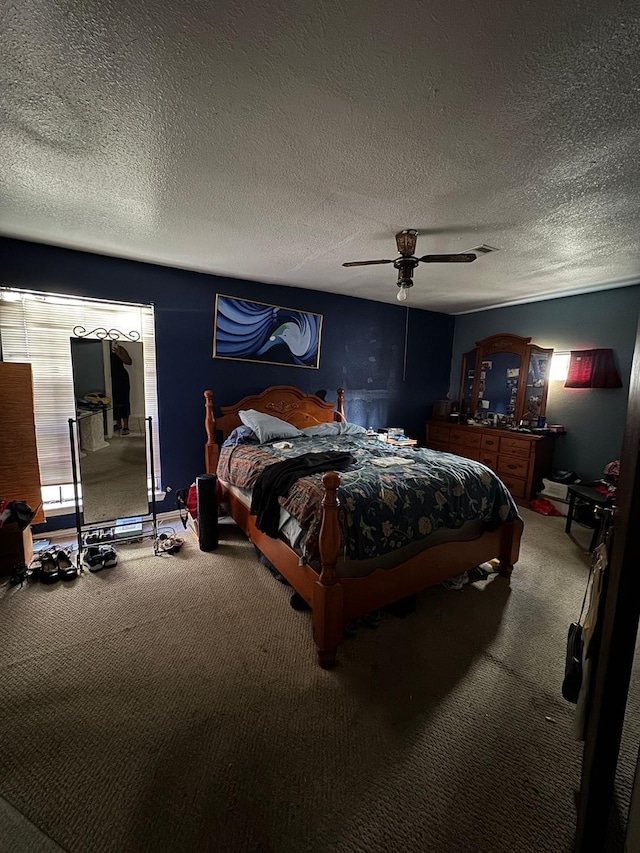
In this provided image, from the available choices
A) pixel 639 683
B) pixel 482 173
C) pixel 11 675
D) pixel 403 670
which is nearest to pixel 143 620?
pixel 11 675

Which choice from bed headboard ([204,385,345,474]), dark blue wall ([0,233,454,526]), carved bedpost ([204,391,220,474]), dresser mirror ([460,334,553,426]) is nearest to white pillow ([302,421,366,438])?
bed headboard ([204,385,345,474])

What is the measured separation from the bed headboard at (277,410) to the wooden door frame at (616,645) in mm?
3295

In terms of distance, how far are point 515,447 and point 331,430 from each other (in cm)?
229

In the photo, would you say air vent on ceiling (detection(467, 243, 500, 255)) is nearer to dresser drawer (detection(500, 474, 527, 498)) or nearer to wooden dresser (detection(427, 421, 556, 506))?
wooden dresser (detection(427, 421, 556, 506))

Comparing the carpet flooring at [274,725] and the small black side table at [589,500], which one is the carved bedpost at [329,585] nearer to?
the carpet flooring at [274,725]

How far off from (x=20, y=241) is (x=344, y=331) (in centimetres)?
329

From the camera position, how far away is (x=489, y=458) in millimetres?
4512

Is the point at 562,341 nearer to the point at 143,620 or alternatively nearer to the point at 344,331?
the point at 344,331

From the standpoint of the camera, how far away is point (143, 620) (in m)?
2.08

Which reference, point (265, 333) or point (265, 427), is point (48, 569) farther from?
point (265, 333)

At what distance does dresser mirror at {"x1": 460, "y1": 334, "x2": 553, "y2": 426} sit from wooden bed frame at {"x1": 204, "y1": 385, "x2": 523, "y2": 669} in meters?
2.42

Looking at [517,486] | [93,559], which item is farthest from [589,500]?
[93,559]

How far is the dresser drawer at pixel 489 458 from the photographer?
443 centimetres

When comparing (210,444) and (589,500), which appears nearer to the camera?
(589,500)
